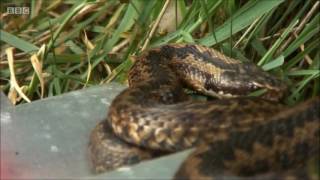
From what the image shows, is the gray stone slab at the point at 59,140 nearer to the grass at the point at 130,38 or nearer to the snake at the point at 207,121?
the snake at the point at 207,121

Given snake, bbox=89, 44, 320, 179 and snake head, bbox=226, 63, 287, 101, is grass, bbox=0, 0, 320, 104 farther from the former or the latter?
snake, bbox=89, 44, 320, 179

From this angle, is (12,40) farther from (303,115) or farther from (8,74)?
(303,115)

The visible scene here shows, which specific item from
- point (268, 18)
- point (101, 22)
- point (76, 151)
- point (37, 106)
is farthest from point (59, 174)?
point (101, 22)

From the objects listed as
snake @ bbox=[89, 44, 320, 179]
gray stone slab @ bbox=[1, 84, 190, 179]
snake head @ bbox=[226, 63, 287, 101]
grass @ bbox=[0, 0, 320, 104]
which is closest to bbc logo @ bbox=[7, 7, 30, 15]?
grass @ bbox=[0, 0, 320, 104]

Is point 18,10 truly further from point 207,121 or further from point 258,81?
point 207,121

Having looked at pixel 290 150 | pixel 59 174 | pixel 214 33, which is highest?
pixel 214 33

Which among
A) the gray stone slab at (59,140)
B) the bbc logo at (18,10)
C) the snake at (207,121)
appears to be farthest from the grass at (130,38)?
the gray stone slab at (59,140)

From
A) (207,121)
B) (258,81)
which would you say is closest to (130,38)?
(258,81)
